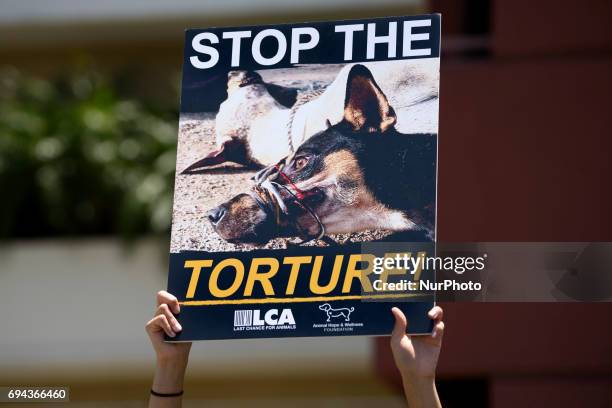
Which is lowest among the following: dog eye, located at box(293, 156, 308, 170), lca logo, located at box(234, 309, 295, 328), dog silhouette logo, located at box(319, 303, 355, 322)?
lca logo, located at box(234, 309, 295, 328)

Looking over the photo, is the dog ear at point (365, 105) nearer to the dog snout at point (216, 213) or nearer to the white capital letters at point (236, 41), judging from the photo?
the white capital letters at point (236, 41)

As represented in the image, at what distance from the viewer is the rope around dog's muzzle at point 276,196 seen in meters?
3.51

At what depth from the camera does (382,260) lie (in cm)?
339

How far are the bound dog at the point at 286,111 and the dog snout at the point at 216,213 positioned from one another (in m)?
0.16

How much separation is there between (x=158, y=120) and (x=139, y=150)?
521mm

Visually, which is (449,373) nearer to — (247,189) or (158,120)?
(247,189)

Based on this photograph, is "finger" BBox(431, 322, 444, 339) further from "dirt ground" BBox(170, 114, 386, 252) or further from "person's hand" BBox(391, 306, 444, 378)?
"dirt ground" BBox(170, 114, 386, 252)

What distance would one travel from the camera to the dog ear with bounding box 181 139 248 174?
3.63m

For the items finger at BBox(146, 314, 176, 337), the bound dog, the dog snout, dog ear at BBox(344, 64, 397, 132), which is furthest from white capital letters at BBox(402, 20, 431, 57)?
finger at BBox(146, 314, 176, 337)

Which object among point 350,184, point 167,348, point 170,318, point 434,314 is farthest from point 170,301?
point 434,314

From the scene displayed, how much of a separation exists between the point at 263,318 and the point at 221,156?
59cm

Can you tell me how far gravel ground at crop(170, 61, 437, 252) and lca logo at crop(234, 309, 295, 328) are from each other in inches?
8.9

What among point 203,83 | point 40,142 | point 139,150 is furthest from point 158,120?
point 203,83

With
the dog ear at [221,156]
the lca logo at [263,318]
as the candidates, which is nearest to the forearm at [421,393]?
the lca logo at [263,318]
